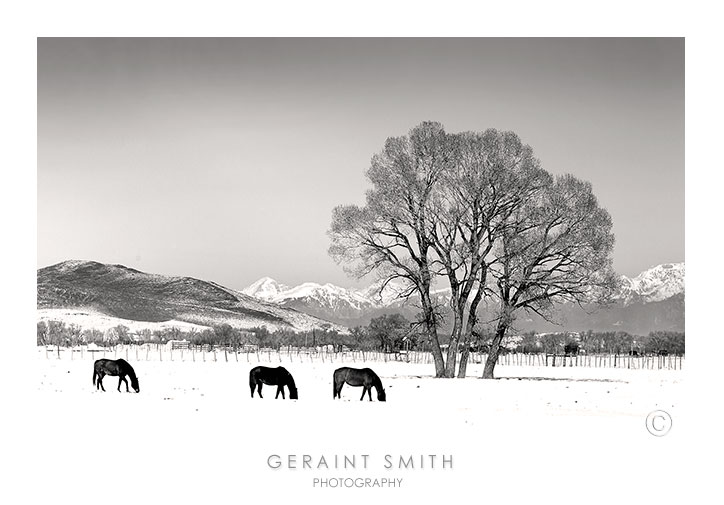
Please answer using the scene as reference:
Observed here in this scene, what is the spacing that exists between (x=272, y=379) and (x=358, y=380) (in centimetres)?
159

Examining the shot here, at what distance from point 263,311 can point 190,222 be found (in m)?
4.28

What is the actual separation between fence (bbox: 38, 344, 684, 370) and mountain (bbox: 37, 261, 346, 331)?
0.81 m

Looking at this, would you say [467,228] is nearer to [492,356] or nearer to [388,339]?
[492,356]

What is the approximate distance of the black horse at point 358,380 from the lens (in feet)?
52.1

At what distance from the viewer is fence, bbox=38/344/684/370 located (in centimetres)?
1959

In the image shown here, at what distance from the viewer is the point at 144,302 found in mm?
27047

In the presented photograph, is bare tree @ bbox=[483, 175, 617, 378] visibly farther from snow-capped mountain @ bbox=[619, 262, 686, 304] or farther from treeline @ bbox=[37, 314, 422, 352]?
treeline @ bbox=[37, 314, 422, 352]

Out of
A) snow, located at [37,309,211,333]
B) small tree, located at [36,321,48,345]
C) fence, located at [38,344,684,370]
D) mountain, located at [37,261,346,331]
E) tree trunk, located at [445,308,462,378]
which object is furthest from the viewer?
snow, located at [37,309,211,333]

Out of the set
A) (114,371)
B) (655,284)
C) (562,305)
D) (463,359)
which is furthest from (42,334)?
(655,284)

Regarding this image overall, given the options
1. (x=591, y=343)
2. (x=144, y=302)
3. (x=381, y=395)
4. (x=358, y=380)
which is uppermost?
(x=144, y=302)

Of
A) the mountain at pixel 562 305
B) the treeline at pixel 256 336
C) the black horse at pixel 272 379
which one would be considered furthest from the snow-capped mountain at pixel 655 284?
the black horse at pixel 272 379

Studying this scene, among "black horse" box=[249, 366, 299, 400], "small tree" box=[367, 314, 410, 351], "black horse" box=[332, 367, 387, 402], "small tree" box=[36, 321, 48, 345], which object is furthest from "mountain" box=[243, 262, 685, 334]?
"small tree" box=[36, 321, 48, 345]

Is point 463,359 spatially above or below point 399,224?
below
